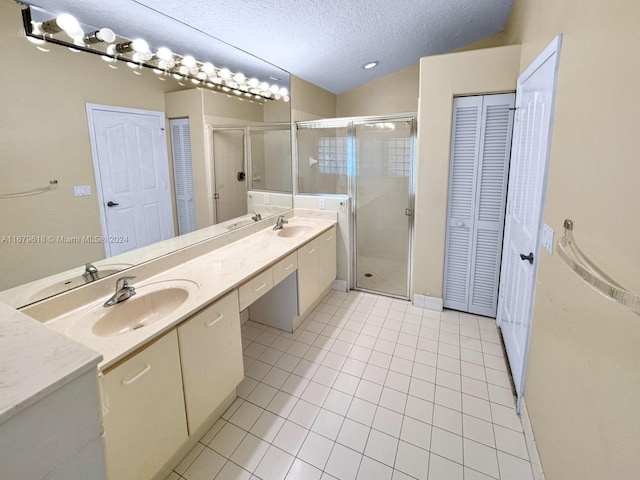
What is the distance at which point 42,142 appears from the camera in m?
1.37

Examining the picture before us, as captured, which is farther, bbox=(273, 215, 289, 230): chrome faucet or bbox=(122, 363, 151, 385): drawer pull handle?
bbox=(273, 215, 289, 230): chrome faucet

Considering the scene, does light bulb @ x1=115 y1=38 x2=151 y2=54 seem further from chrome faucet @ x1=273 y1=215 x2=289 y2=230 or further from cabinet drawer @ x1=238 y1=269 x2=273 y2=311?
chrome faucet @ x1=273 y1=215 x2=289 y2=230

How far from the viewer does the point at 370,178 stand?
3.36 meters

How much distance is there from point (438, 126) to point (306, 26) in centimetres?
129

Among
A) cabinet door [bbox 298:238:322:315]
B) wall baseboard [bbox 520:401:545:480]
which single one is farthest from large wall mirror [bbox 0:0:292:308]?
wall baseboard [bbox 520:401:545:480]

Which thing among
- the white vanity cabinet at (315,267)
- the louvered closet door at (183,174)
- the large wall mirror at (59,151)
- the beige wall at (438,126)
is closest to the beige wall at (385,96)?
the beige wall at (438,126)

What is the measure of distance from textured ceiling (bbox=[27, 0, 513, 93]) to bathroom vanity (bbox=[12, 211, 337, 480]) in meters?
1.31

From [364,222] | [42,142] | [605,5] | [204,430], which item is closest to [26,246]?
[42,142]

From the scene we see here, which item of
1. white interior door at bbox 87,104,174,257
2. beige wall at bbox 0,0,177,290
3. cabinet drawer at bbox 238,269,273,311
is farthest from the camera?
cabinet drawer at bbox 238,269,273,311

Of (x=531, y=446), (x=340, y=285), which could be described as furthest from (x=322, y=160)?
(x=531, y=446)

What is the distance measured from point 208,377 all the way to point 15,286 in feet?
Result: 2.97

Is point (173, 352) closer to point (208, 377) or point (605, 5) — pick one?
point (208, 377)

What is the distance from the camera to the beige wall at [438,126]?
2434 mm

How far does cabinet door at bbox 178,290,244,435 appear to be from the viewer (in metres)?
1.48
